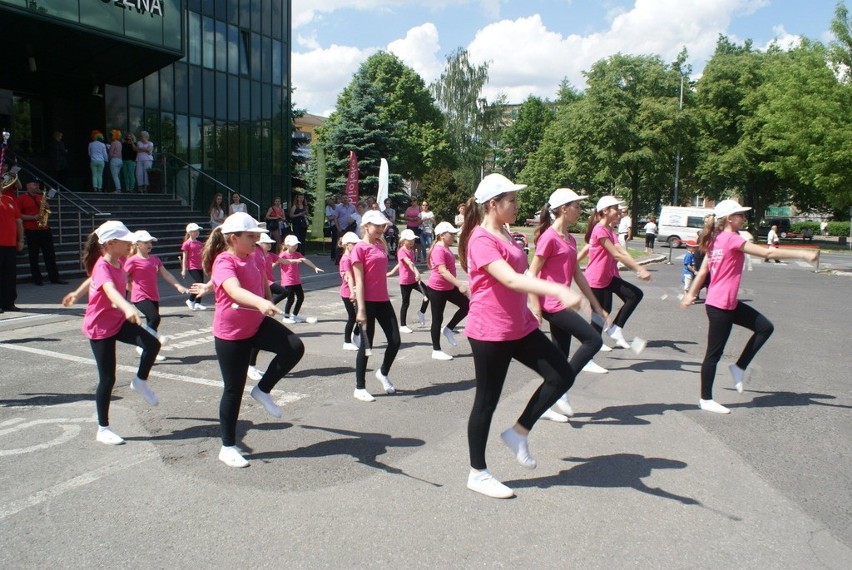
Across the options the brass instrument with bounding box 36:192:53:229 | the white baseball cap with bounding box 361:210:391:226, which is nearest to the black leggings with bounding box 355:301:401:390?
the white baseball cap with bounding box 361:210:391:226

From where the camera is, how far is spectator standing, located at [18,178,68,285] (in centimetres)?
1371

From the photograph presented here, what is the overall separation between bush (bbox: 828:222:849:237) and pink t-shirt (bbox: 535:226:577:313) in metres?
61.8

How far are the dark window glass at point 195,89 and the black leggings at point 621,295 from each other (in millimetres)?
21242

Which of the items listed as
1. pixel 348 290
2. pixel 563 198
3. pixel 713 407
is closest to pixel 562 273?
pixel 563 198

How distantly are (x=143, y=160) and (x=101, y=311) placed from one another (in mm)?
18168

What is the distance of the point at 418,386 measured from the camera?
7.24 meters

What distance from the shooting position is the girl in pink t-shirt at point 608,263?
7.28m

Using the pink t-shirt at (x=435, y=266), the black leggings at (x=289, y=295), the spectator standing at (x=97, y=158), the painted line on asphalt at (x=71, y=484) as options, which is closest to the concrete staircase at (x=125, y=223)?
the spectator standing at (x=97, y=158)

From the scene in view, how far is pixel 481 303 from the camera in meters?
4.33

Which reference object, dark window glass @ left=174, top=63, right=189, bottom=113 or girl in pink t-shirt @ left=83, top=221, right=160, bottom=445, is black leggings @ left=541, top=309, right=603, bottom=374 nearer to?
girl in pink t-shirt @ left=83, top=221, right=160, bottom=445

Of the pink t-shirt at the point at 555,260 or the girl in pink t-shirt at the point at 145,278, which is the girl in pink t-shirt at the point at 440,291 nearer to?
the pink t-shirt at the point at 555,260

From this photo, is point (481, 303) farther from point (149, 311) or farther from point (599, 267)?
point (149, 311)

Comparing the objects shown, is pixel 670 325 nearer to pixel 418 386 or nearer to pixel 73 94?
pixel 418 386

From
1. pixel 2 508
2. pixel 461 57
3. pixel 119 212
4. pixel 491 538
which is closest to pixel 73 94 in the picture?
pixel 119 212
